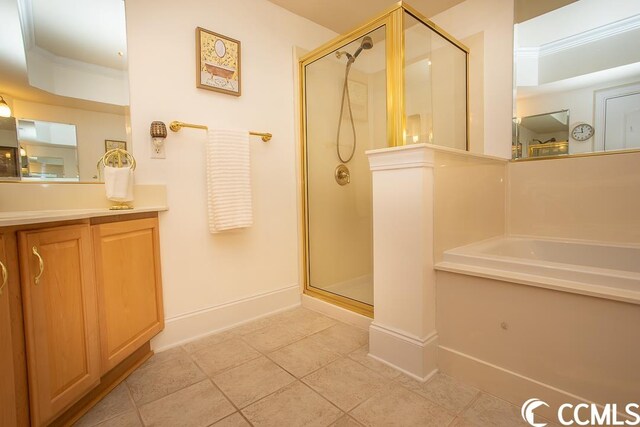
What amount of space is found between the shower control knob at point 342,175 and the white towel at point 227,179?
78cm

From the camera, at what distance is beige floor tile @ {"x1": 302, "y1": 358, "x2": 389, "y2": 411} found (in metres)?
1.31

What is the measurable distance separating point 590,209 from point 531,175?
37 centimetres

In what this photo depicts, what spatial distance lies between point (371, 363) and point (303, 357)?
14.7 inches

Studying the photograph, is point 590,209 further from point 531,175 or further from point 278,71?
point 278,71

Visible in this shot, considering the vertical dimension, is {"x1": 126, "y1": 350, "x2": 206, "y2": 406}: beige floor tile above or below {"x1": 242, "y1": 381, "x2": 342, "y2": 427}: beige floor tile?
above

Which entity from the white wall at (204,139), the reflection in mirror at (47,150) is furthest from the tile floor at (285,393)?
the reflection in mirror at (47,150)

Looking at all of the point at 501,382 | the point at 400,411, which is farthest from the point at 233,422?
the point at 501,382

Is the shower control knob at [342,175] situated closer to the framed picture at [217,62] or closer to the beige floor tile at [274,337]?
the framed picture at [217,62]

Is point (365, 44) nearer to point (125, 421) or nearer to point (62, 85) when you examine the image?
point (62, 85)

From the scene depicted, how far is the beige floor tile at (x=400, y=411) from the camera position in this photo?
1.16 meters

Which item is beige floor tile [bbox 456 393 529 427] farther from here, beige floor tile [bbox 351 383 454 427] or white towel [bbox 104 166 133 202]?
white towel [bbox 104 166 133 202]

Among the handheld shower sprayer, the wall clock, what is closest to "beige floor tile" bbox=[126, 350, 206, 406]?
the handheld shower sprayer

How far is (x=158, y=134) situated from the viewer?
1.69 metres

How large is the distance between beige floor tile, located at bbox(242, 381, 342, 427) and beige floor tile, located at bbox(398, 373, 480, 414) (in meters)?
0.40
